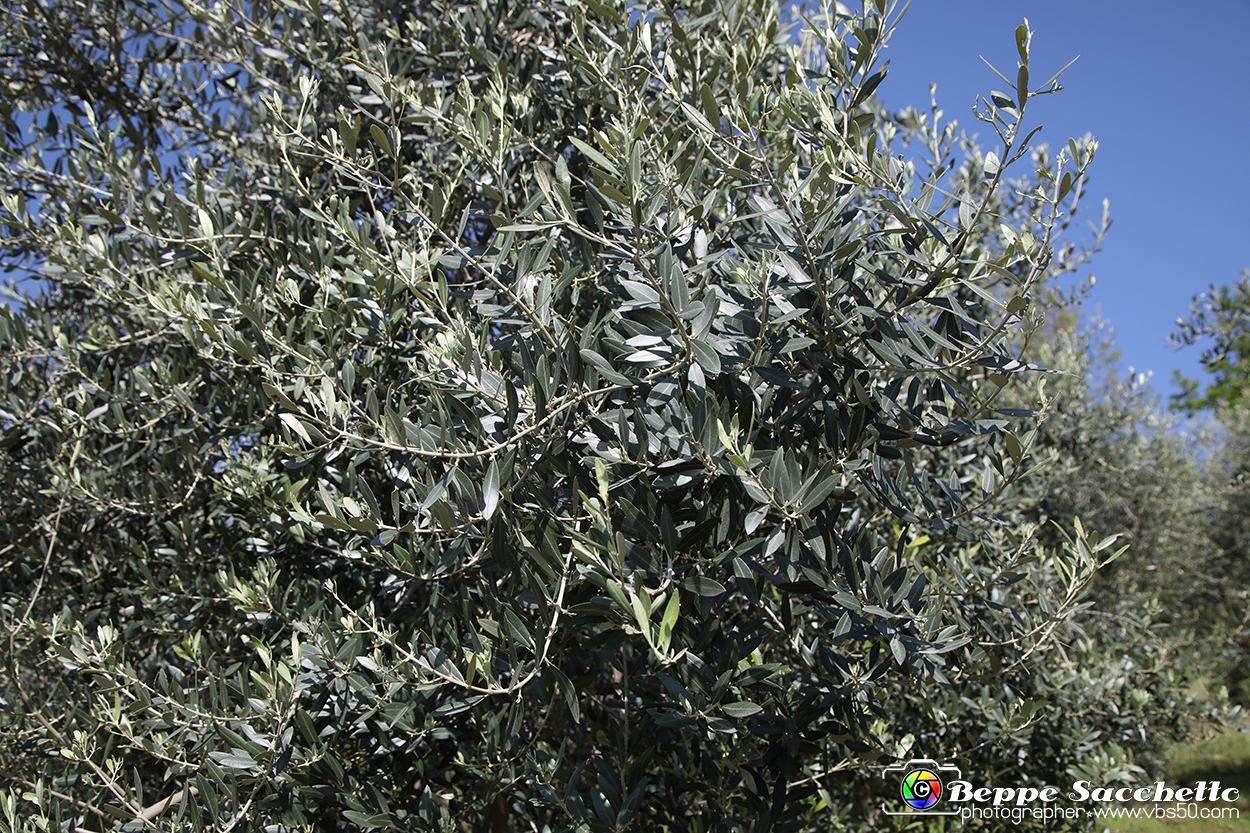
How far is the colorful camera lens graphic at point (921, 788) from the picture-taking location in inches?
128

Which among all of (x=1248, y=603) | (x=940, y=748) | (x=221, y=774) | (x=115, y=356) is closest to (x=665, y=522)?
(x=221, y=774)

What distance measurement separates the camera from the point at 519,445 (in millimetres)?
2168

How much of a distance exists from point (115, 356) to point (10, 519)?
3.49 feet

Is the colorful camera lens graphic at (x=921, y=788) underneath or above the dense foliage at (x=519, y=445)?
underneath

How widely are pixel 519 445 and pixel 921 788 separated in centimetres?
255

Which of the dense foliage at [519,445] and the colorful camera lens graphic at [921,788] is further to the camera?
the colorful camera lens graphic at [921,788]

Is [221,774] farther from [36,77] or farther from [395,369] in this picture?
[36,77]

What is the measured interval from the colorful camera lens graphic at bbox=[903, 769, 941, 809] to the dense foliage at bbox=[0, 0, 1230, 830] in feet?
0.84

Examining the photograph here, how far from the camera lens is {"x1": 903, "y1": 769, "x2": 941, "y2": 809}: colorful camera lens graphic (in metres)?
3.26

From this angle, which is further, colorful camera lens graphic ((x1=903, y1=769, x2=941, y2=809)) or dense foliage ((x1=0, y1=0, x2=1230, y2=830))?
colorful camera lens graphic ((x1=903, y1=769, x2=941, y2=809))

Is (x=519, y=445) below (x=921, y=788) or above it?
above

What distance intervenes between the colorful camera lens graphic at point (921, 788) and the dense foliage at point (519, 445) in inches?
10.0

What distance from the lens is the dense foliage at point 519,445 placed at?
2090mm

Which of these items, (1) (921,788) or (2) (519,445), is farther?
(1) (921,788)
